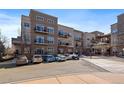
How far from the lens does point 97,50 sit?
3256 centimetres

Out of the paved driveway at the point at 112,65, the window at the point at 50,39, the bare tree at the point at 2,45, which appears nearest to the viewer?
the paved driveway at the point at 112,65

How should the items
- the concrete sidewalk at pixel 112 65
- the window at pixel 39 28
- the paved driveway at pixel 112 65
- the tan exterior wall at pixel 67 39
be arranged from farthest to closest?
the tan exterior wall at pixel 67 39 < the window at pixel 39 28 < the concrete sidewalk at pixel 112 65 < the paved driveway at pixel 112 65

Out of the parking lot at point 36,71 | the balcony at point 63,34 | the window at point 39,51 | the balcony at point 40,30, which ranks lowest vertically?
the parking lot at point 36,71

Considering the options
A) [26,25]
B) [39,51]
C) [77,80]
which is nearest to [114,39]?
[39,51]

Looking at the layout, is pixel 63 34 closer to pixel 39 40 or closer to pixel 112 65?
pixel 39 40

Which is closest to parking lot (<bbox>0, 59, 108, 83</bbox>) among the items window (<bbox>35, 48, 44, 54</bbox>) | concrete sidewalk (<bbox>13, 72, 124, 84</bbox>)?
concrete sidewalk (<bbox>13, 72, 124, 84</bbox>)

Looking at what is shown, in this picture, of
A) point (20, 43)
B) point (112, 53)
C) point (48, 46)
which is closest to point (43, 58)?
point (20, 43)

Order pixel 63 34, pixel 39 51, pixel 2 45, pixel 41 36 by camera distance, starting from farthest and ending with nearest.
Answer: pixel 63 34, pixel 41 36, pixel 39 51, pixel 2 45

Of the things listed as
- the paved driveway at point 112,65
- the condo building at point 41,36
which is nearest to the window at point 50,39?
the condo building at point 41,36

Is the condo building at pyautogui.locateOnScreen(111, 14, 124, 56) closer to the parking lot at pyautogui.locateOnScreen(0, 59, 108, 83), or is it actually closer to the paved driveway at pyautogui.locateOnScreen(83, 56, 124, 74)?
the paved driveway at pyautogui.locateOnScreen(83, 56, 124, 74)

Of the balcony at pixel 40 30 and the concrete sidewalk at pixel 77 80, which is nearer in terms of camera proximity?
the concrete sidewalk at pixel 77 80

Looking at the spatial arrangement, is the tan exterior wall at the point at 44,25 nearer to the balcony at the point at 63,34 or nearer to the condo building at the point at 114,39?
the balcony at the point at 63,34

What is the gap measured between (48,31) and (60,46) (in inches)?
172
